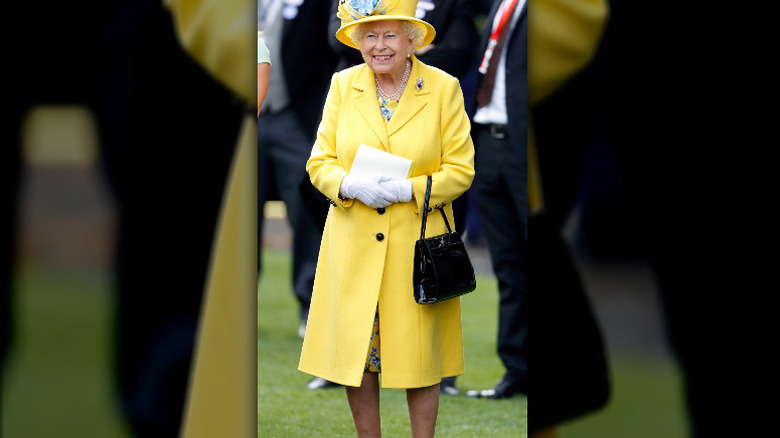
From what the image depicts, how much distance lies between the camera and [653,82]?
358 centimetres

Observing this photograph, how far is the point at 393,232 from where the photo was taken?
348 cm

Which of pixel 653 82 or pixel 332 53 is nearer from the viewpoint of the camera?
pixel 653 82

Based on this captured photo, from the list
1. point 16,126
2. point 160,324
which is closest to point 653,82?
point 160,324

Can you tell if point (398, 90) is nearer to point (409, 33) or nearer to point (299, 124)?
point (409, 33)

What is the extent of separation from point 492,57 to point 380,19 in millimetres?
589

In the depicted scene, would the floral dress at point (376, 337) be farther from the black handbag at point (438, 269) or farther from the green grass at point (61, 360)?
the green grass at point (61, 360)

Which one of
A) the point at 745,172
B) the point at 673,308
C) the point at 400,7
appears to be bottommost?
the point at 673,308

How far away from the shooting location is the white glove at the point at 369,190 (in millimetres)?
3387

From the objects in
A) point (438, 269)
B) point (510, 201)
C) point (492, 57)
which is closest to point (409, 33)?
point (492, 57)

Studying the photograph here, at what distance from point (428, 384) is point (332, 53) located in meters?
1.44

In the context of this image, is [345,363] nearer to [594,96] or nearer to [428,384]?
[428,384]

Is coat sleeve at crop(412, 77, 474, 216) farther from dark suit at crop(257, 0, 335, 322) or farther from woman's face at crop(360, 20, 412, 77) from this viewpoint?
dark suit at crop(257, 0, 335, 322)

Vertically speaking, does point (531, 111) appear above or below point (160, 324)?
above

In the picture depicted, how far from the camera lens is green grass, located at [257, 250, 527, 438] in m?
3.74
